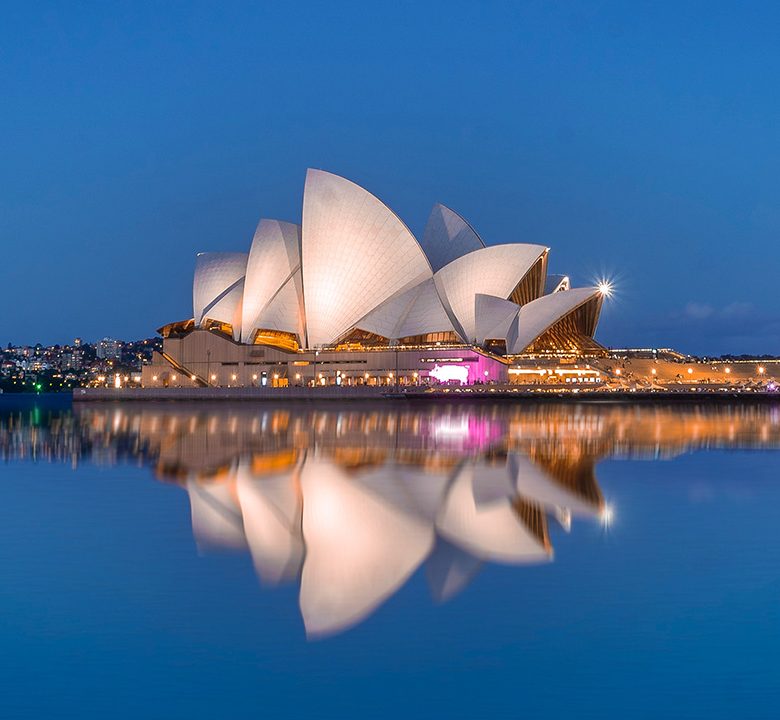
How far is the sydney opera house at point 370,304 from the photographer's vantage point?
5447cm

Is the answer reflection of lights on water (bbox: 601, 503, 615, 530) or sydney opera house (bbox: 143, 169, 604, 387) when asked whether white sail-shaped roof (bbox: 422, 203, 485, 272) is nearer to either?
sydney opera house (bbox: 143, 169, 604, 387)

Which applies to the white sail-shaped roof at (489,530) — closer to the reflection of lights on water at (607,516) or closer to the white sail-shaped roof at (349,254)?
the reflection of lights on water at (607,516)

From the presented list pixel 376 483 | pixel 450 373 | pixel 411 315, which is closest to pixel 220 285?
pixel 411 315

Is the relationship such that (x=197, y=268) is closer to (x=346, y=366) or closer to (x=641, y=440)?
(x=346, y=366)

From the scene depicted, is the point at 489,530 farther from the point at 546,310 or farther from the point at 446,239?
the point at 446,239

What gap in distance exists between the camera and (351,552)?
997 centimetres

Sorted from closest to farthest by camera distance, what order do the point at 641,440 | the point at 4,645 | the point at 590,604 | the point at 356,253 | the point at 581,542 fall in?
the point at 4,645
the point at 590,604
the point at 581,542
the point at 641,440
the point at 356,253

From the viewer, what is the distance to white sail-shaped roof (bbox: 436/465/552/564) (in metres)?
9.80

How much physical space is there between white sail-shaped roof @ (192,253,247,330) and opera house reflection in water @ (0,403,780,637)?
2670cm

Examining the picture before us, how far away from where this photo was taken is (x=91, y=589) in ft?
27.8

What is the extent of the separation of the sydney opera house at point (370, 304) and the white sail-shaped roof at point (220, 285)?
0.08m

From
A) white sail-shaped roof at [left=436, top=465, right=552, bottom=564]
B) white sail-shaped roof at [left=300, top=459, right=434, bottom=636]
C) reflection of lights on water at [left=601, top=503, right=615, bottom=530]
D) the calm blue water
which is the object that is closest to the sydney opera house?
the calm blue water

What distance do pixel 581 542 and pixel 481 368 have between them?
48686mm

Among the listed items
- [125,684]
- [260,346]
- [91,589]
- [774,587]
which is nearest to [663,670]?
[774,587]
